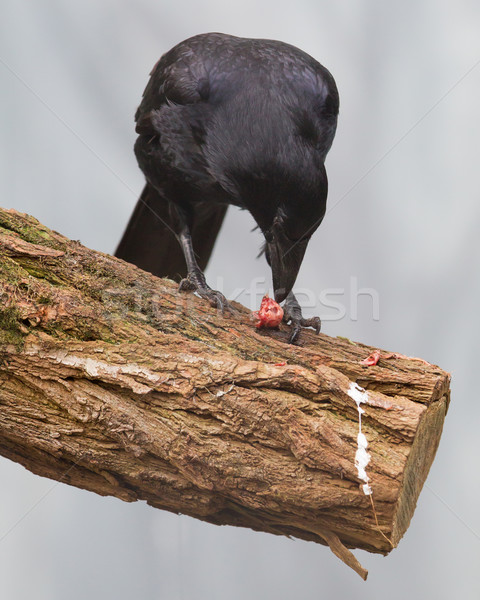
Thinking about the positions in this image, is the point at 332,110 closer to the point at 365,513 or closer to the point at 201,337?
the point at 201,337

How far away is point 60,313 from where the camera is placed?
2.28 m

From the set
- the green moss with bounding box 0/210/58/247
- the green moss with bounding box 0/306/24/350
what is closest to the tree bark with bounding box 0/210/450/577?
the green moss with bounding box 0/306/24/350

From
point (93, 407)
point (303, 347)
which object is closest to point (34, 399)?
point (93, 407)

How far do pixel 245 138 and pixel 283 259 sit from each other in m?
0.55

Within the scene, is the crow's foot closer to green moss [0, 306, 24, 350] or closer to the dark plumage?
the dark plumage

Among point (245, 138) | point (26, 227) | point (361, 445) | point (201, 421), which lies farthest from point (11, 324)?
point (245, 138)

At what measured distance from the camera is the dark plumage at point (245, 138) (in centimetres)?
286

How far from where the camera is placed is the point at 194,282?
3.36m

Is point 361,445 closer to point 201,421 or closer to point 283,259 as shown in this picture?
point 201,421

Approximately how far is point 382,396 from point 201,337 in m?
0.74

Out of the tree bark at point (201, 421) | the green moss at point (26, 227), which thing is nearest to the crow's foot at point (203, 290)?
the tree bark at point (201, 421)

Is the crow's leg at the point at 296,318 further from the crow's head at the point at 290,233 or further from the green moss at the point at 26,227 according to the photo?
the green moss at the point at 26,227

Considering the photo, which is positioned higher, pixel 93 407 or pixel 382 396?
pixel 382 396

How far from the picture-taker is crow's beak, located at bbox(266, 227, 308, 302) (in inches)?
117
